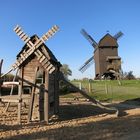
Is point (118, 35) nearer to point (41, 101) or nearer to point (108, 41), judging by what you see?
point (108, 41)

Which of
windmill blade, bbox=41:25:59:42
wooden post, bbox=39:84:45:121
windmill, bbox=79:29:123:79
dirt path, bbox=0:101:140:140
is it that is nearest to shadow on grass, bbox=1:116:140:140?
dirt path, bbox=0:101:140:140

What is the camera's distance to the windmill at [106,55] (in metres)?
72.4

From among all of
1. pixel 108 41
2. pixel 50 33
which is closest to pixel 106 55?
pixel 108 41

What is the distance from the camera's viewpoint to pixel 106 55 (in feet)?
241

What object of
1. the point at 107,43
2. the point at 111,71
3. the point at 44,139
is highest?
the point at 107,43

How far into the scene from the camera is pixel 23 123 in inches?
754

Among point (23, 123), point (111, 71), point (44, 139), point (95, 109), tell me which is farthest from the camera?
point (111, 71)

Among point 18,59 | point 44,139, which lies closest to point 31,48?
point 18,59

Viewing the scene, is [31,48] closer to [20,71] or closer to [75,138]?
[20,71]

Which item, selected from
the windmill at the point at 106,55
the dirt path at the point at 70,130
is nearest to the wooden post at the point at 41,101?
the dirt path at the point at 70,130

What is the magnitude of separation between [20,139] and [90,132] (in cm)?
305

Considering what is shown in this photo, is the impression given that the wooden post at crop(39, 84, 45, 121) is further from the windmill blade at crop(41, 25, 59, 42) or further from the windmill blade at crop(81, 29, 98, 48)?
the windmill blade at crop(81, 29, 98, 48)

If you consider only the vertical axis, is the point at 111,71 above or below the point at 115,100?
above

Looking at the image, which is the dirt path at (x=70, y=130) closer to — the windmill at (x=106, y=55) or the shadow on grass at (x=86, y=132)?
the shadow on grass at (x=86, y=132)
